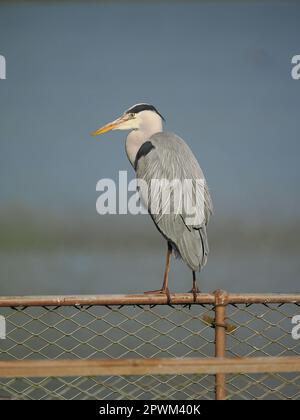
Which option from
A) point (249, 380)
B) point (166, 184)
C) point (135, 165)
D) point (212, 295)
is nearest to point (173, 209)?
point (166, 184)

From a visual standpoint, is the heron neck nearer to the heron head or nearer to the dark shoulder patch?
the heron head

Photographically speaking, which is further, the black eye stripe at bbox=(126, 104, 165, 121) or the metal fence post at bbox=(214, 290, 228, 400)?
the black eye stripe at bbox=(126, 104, 165, 121)

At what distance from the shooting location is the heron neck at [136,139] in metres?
4.43

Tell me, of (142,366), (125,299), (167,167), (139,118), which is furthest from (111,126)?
(142,366)

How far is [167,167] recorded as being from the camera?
153 inches

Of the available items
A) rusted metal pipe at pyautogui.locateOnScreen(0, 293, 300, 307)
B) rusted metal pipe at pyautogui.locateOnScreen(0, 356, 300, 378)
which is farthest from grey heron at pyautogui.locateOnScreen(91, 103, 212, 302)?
rusted metal pipe at pyautogui.locateOnScreen(0, 356, 300, 378)

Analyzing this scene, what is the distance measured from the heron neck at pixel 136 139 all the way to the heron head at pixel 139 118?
0.05 meters

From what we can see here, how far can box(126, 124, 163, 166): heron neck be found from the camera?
4.43 m

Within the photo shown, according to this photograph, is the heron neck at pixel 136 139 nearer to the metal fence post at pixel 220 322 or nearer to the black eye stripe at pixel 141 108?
the black eye stripe at pixel 141 108

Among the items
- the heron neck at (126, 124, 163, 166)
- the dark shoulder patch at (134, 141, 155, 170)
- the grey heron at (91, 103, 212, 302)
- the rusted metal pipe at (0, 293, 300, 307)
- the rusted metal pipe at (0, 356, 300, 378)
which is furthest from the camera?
the heron neck at (126, 124, 163, 166)

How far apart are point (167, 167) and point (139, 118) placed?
0.81 m

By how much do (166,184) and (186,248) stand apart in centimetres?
53

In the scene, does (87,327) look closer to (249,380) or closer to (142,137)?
(249,380)
